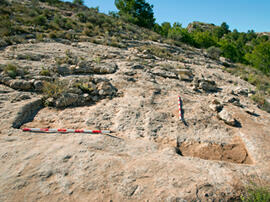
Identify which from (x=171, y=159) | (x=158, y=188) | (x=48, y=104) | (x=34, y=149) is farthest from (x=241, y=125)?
(x=48, y=104)

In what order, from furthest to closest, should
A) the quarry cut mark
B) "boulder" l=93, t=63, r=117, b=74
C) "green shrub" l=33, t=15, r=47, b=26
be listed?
"green shrub" l=33, t=15, r=47, b=26
"boulder" l=93, t=63, r=117, b=74
the quarry cut mark

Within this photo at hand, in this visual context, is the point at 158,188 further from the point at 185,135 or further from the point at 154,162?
the point at 185,135

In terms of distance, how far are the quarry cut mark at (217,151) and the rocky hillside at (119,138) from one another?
3 cm

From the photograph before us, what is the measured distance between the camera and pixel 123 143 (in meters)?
3.98

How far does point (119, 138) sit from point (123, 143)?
26 centimetres

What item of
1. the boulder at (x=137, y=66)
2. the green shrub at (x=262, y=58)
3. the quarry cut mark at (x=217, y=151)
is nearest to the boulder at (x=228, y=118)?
the quarry cut mark at (x=217, y=151)

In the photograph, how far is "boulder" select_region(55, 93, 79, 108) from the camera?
5.22m

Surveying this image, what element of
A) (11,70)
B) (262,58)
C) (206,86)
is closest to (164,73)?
(206,86)

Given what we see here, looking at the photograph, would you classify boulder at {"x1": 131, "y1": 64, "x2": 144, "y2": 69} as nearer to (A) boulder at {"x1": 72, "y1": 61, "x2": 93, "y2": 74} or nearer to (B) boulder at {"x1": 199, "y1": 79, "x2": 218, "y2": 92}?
(A) boulder at {"x1": 72, "y1": 61, "x2": 93, "y2": 74}

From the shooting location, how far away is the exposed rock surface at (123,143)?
2.77 meters

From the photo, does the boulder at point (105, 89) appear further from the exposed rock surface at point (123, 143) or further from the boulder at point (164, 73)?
the boulder at point (164, 73)

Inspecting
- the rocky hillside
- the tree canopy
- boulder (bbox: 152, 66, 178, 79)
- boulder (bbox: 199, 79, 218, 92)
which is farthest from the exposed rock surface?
the tree canopy

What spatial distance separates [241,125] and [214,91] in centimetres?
363

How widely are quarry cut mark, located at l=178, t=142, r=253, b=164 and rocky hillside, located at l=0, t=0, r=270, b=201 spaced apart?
30mm
